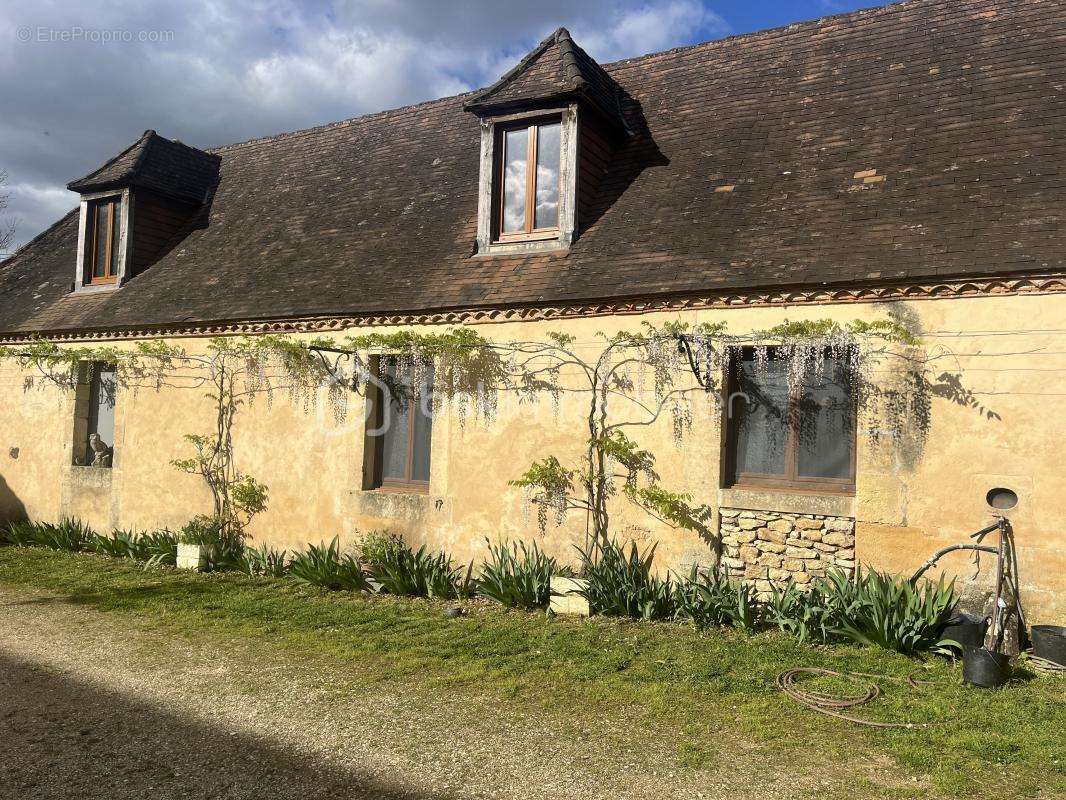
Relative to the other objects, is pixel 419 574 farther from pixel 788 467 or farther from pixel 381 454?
pixel 788 467

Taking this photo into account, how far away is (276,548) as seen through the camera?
33.6 feet

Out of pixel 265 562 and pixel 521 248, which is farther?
pixel 265 562

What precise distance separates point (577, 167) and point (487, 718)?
6.46 metres

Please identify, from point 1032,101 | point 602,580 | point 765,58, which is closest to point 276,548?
point 602,580

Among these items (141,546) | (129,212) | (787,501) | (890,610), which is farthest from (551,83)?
(141,546)

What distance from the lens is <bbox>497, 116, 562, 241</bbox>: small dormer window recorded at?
968 cm

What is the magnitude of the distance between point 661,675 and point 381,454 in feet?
16.5

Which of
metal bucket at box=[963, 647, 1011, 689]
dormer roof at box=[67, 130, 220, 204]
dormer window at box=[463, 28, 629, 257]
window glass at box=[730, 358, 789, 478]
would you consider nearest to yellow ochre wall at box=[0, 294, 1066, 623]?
window glass at box=[730, 358, 789, 478]

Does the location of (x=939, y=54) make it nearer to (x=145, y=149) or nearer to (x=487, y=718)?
(x=487, y=718)

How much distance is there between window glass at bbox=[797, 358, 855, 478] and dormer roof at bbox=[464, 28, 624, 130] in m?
4.40

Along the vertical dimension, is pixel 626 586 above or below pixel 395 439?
below

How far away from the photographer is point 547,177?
31.9 ft

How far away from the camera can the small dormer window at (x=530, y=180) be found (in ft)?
31.8

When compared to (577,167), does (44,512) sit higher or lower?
lower
